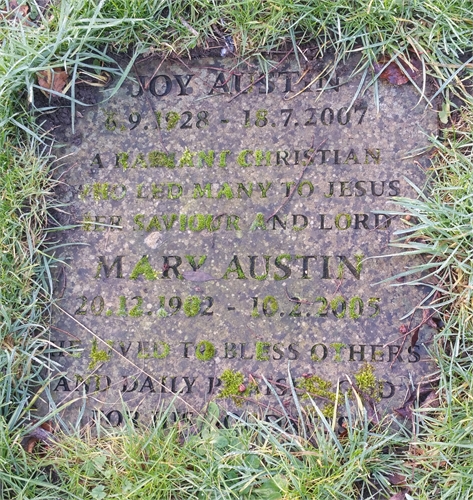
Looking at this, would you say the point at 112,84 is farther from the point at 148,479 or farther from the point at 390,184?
the point at 148,479

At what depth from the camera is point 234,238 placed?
8.57 ft

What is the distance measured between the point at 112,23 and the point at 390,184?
1.44m

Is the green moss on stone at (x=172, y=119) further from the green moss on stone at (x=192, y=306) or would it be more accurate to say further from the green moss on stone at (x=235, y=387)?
the green moss on stone at (x=235, y=387)

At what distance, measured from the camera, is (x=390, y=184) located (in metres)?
2.58

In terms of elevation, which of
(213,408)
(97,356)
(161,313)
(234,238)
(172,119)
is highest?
(172,119)

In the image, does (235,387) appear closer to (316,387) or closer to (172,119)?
(316,387)

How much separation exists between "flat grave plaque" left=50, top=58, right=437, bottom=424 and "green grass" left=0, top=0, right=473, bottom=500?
0.11m

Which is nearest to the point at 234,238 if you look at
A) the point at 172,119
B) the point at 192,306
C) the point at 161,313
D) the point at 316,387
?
the point at 192,306

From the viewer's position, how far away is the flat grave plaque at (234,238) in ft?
8.32

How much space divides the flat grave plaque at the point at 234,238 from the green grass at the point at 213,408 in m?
0.11

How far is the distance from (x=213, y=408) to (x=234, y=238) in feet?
2.47

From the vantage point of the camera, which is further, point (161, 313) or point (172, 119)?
point (172, 119)

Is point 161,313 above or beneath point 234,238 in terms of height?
beneath

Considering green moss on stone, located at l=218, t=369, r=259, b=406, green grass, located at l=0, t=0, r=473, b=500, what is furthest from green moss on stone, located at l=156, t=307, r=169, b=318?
green grass, located at l=0, t=0, r=473, b=500
